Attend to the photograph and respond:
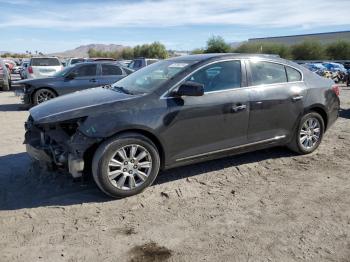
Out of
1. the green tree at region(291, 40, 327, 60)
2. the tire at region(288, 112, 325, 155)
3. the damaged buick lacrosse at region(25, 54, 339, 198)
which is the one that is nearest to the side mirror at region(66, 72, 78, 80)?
the damaged buick lacrosse at region(25, 54, 339, 198)

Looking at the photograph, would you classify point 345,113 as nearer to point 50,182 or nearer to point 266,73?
point 266,73

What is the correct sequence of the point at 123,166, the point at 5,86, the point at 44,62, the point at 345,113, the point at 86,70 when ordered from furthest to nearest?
the point at 44,62
the point at 5,86
the point at 86,70
the point at 345,113
the point at 123,166

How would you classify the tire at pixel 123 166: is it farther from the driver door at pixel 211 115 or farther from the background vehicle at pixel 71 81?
the background vehicle at pixel 71 81

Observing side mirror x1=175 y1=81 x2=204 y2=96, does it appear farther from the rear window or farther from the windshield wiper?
the rear window

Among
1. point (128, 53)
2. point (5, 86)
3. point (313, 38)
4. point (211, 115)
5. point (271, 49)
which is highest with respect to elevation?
point (313, 38)

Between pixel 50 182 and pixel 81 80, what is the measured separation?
24.2ft

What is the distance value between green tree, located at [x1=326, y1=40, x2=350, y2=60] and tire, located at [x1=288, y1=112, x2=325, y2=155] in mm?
59369

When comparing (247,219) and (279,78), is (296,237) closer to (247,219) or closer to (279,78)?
(247,219)

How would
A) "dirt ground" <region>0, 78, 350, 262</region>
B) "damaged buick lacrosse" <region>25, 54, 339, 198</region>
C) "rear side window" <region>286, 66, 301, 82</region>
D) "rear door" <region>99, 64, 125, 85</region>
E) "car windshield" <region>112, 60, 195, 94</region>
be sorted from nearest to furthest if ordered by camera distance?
"dirt ground" <region>0, 78, 350, 262</region> < "damaged buick lacrosse" <region>25, 54, 339, 198</region> < "car windshield" <region>112, 60, 195, 94</region> < "rear side window" <region>286, 66, 301, 82</region> < "rear door" <region>99, 64, 125, 85</region>

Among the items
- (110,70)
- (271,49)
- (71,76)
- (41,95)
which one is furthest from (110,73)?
(271,49)

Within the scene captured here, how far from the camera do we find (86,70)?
40.7 feet

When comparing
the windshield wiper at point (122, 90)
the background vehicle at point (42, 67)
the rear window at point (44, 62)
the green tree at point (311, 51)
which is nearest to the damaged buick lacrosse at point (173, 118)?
the windshield wiper at point (122, 90)

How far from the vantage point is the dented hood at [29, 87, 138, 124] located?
4625 mm

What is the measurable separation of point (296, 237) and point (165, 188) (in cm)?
182
